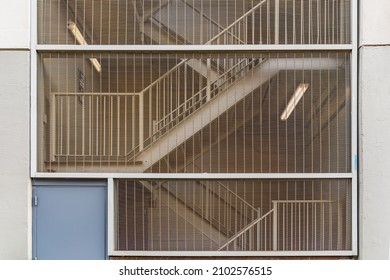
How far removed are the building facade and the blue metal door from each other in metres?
0.02

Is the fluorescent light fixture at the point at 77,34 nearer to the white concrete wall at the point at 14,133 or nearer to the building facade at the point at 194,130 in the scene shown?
the building facade at the point at 194,130

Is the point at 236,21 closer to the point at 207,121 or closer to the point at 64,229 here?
the point at 207,121

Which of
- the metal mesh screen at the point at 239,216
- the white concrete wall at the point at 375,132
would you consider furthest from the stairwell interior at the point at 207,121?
the white concrete wall at the point at 375,132

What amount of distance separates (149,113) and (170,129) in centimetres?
39

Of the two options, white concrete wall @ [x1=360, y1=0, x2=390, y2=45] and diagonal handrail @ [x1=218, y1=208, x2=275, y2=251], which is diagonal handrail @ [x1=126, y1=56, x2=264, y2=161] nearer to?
white concrete wall @ [x1=360, y1=0, x2=390, y2=45]

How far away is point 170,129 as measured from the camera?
6105 millimetres

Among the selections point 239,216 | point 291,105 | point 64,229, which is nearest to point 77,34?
point 64,229

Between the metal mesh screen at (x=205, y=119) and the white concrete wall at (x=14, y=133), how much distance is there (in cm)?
26

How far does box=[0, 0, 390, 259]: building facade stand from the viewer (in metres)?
6.06

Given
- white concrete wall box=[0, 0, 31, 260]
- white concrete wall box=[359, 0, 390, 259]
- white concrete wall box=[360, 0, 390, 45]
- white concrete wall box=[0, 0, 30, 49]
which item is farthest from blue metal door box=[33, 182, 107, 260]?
white concrete wall box=[360, 0, 390, 45]

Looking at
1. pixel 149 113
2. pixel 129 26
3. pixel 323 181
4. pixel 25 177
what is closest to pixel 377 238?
pixel 323 181

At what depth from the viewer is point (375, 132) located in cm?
593

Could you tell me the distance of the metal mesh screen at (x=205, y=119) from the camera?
6.08 metres
